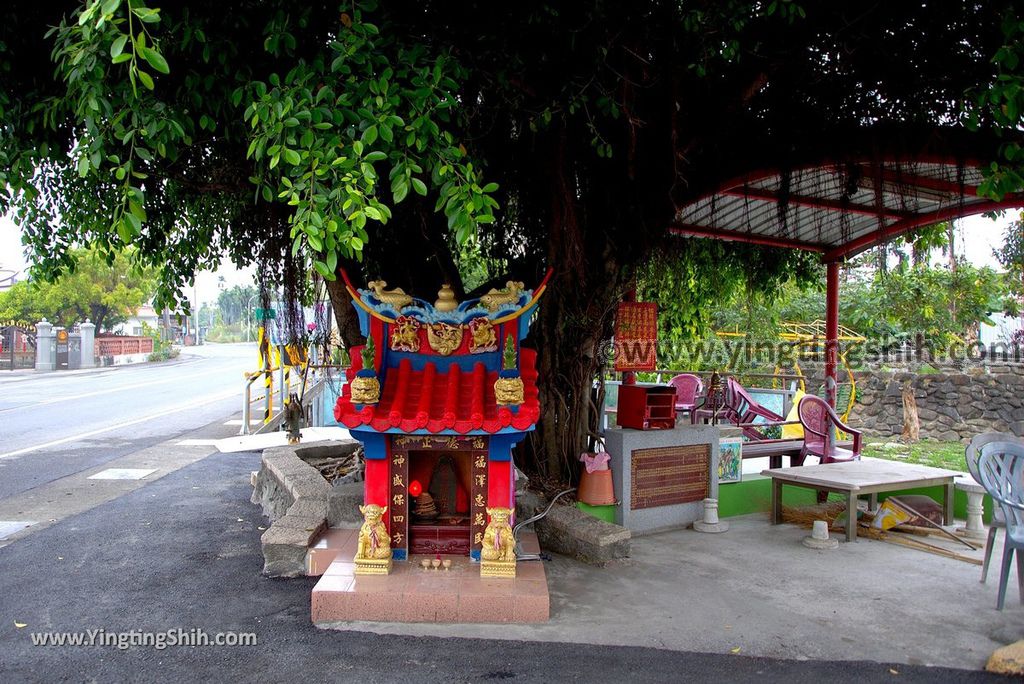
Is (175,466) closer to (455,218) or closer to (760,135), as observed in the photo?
(455,218)

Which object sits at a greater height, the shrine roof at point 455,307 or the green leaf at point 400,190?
the green leaf at point 400,190

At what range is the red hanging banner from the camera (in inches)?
243

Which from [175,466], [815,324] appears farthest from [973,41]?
[815,324]

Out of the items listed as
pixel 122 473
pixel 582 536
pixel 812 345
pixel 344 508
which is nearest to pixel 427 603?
pixel 582 536

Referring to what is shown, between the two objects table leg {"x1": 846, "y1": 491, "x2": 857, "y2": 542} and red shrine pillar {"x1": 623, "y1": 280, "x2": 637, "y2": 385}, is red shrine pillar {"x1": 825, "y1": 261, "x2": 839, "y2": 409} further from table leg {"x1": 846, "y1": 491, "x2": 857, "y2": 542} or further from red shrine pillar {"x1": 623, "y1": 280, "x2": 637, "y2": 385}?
red shrine pillar {"x1": 623, "y1": 280, "x2": 637, "y2": 385}

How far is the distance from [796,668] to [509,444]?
2020 mm

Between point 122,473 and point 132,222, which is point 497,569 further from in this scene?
point 122,473

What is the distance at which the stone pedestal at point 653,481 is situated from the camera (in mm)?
5957

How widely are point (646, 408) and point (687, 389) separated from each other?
141 inches

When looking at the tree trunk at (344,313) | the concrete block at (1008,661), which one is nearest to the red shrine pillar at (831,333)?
the concrete block at (1008,661)

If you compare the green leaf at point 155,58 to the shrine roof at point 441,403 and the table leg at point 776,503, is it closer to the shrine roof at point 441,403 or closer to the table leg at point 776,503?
the shrine roof at point 441,403

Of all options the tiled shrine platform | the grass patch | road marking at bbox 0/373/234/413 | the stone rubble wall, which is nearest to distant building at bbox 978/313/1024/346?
the stone rubble wall

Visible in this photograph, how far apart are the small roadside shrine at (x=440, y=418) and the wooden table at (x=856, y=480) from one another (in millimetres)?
3041

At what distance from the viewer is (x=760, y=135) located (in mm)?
5578
